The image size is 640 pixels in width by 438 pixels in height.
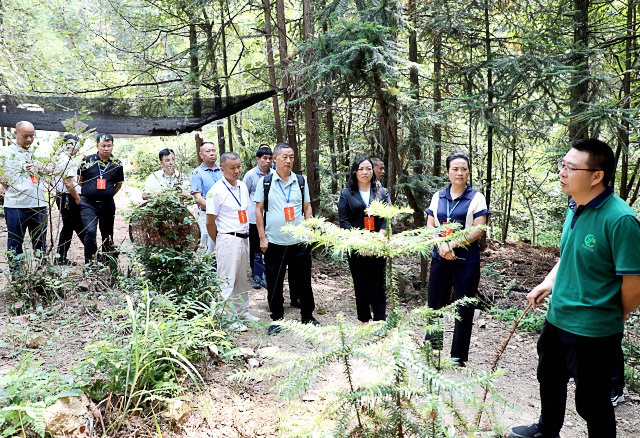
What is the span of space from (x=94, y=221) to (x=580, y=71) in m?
6.45

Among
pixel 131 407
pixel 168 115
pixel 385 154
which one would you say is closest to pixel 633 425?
pixel 131 407

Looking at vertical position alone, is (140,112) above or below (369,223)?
above

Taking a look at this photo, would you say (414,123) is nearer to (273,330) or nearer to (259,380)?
(273,330)

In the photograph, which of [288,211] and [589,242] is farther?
[288,211]

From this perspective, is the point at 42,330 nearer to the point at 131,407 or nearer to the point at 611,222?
the point at 131,407

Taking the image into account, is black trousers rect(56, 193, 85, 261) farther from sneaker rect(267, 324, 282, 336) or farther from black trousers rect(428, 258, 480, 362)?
black trousers rect(428, 258, 480, 362)

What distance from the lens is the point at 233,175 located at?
183 inches

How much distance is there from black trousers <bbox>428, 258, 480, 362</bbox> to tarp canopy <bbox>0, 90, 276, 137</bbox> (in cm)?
427

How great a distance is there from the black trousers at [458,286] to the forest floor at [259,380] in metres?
0.48

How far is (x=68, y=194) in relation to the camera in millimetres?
6051

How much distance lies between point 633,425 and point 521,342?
1.74 meters

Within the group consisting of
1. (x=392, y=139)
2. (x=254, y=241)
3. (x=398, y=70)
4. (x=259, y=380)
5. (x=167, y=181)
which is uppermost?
(x=398, y=70)

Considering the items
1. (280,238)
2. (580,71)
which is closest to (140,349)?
(280,238)

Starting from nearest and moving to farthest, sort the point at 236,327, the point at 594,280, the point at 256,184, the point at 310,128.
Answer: the point at 594,280 → the point at 236,327 → the point at 256,184 → the point at 310,128
